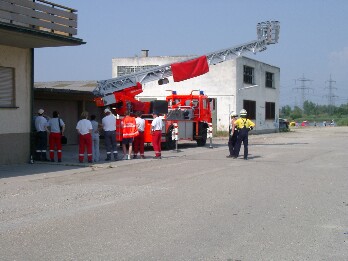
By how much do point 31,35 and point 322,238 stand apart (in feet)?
35.6

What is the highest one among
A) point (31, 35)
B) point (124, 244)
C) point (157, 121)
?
point (31, 35)

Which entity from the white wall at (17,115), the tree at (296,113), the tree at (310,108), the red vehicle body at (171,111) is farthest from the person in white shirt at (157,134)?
the tree at (310,108)

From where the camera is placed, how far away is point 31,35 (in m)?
15.1

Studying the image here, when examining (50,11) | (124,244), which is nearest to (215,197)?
(124,244)

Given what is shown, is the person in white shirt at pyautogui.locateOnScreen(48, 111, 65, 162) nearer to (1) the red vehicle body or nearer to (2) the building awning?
(2) the building awning

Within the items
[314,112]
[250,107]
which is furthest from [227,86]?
[314,112]

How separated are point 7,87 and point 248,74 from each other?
3006 cm

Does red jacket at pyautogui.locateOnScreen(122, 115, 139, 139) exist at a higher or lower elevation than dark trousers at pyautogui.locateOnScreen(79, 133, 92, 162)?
higher

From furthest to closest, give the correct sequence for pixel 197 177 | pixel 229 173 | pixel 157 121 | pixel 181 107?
pixel 181 107, pixel 157 121, pixel 229 173, pixel 197 177

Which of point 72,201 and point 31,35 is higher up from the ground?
point 31,35

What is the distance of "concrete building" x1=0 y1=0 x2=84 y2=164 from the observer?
1558cm

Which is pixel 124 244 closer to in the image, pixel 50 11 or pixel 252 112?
pixel 50 11

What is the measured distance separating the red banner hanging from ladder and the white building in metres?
15.4

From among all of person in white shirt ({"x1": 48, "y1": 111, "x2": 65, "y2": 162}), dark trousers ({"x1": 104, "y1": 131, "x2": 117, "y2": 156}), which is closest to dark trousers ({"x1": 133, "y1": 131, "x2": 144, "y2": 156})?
dark trousers ({"x1": 104, "y1": 131, "x2": 117, "y2": 156})
